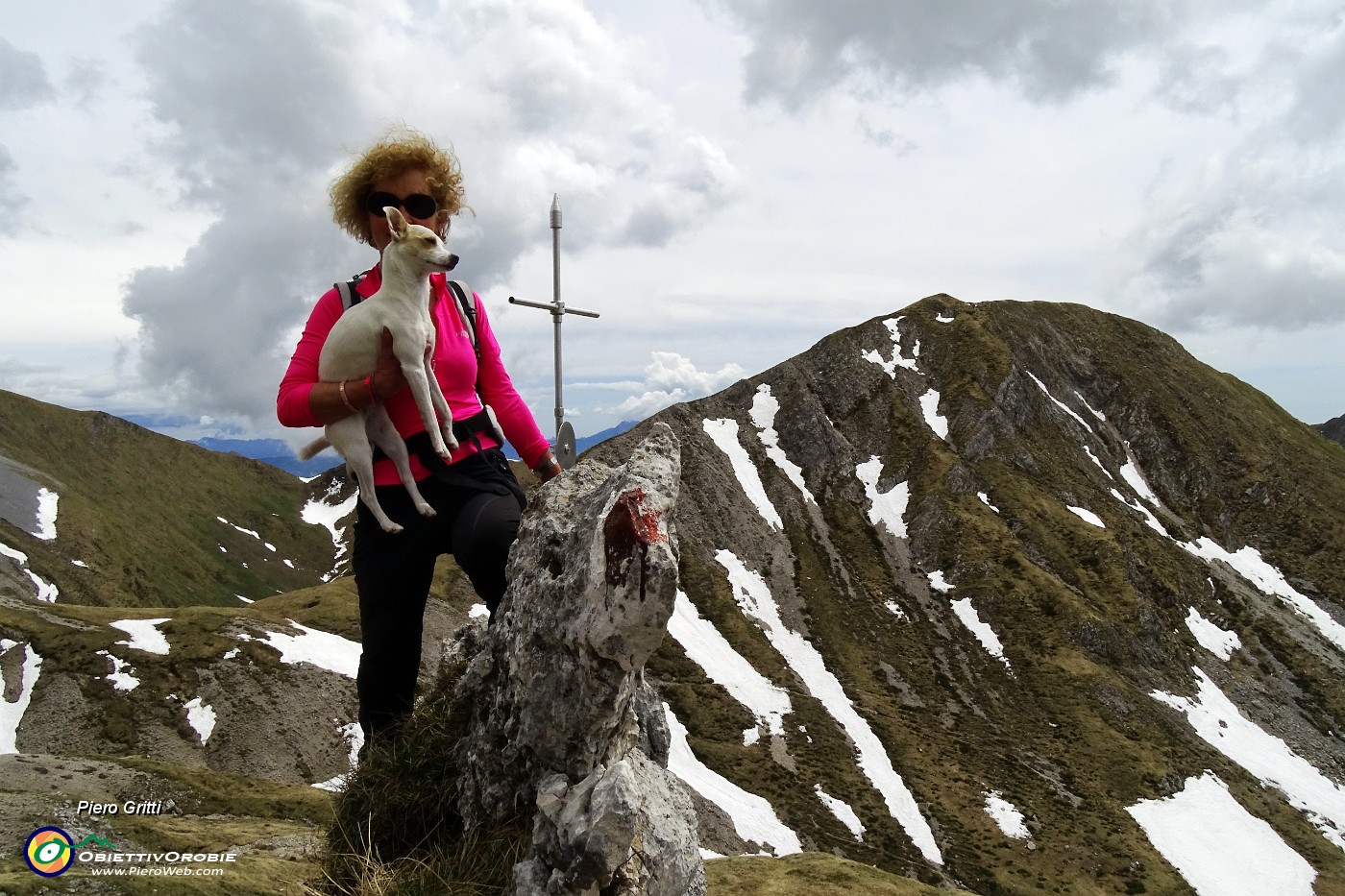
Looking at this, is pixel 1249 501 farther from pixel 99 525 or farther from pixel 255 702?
pixel 99 525

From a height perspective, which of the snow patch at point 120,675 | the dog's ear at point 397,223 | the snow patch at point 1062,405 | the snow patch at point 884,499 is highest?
the snow patch at point 1062,405

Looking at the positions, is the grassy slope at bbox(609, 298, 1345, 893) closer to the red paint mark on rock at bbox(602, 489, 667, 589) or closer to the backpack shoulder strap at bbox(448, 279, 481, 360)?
the red paint mark on rock at bbox(602, 489, 667, 589)

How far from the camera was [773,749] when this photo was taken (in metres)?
67.6

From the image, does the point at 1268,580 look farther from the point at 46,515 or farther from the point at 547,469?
the point at 46,515

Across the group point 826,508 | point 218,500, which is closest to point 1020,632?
point 826,508

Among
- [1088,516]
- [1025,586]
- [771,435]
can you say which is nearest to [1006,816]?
[1025,586]

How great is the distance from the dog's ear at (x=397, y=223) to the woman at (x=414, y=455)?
63cm

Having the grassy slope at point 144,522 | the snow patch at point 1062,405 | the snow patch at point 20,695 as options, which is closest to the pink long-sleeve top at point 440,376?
the snow patch at point 20,695

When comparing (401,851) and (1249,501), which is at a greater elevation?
(1249,501)

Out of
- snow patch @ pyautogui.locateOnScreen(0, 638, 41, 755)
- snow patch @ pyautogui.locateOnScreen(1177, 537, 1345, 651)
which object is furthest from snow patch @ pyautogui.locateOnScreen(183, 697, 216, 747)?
snow patch @ pyautogui.locateOnScreen(1177, 537, 1345, 651)

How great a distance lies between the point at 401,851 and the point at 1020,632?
96340 mm

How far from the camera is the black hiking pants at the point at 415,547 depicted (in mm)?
6309

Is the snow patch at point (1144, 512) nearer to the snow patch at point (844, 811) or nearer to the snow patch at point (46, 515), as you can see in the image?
the snow patch at point (844, 811)

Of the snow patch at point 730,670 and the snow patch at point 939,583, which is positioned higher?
the snow patch at point 939,583
